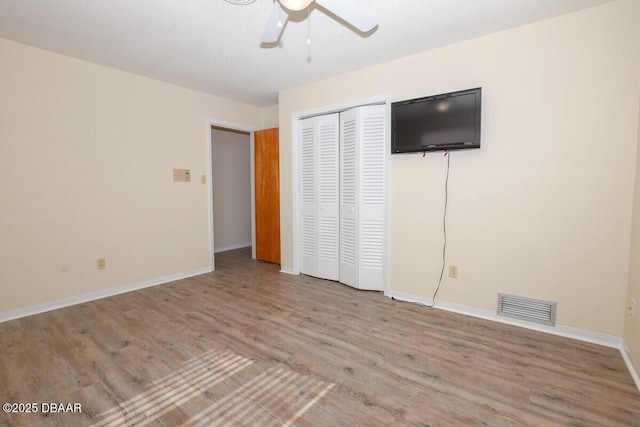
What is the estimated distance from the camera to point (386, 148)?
3.26 m

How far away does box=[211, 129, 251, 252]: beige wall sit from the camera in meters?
5.74

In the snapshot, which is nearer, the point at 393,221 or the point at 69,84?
the point at 69,84

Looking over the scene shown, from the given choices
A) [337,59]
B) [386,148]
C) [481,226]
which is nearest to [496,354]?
[481,226]

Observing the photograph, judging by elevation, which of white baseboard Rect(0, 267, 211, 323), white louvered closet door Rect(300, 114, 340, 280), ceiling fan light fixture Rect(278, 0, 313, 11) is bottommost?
white baseboard Rect(0, 267, 211, 323)

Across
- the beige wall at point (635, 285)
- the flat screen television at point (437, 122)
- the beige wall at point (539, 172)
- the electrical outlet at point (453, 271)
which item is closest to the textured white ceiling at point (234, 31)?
the beige wall at point (539, 172)

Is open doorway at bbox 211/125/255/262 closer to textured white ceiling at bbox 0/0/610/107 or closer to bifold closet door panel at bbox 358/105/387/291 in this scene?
textured white ceiling at bbox 0/0/610/107

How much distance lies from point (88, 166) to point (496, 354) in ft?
13.8

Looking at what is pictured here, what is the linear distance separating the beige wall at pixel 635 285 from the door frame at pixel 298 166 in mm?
1870

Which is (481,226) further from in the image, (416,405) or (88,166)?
(88,166)

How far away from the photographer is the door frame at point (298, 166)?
3.25 meters

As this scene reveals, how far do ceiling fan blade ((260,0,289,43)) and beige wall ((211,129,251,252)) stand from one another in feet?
12.9

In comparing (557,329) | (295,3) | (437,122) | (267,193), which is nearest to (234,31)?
(295,3)

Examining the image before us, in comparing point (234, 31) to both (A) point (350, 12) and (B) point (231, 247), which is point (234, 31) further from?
(B) point (231, 247)

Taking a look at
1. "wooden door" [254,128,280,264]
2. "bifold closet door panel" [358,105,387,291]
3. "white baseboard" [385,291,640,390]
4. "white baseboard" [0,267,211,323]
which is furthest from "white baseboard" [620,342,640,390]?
"white baseboard" [0,267,211,323]
